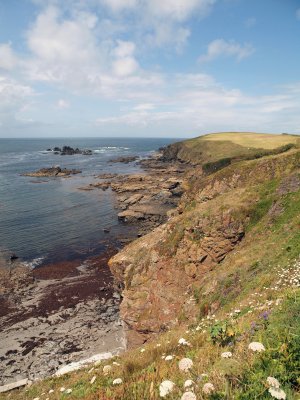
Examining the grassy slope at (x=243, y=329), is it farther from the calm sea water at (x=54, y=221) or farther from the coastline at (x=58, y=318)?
the calm sea water at (x=54, y=221)

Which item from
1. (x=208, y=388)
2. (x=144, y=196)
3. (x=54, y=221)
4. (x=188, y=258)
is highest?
(x=208, y=388)

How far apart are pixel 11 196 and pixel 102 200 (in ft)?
76.8

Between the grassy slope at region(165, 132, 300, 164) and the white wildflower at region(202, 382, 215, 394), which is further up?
the grassy slope at region(165, 132, 300, 164)

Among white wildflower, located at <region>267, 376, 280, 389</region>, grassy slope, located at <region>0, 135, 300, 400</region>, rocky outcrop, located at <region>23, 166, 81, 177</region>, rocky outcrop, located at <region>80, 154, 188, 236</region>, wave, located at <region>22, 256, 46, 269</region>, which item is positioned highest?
white wildflower, located at <region>267, 376, 280, 389</region>

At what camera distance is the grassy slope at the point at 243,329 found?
234 inches

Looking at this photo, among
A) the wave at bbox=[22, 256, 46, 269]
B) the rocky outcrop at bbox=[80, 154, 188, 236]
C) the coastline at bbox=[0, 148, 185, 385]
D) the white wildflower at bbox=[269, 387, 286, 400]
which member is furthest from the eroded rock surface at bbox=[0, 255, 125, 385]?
the white wildflower at bbox=[269, 387, 286, 400]

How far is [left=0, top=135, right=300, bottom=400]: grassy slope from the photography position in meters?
5.94

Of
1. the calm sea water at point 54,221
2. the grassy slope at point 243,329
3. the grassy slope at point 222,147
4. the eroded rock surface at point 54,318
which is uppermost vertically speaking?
the grassy slope at point 222,147

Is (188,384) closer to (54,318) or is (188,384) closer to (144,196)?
(54,318)

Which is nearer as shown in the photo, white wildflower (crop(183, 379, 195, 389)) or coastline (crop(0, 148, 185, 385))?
white wildflower (crop(183, 379, 195, 389))

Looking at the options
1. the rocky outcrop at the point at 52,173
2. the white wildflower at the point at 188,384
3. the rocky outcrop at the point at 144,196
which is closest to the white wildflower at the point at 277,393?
the white wildflower at the point at 188,384

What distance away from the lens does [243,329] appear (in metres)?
9.09

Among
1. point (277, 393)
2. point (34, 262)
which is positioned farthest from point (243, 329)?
point (34, 262)

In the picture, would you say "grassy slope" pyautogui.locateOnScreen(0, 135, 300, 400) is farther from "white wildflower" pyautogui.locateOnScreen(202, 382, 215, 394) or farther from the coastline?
the coastline
